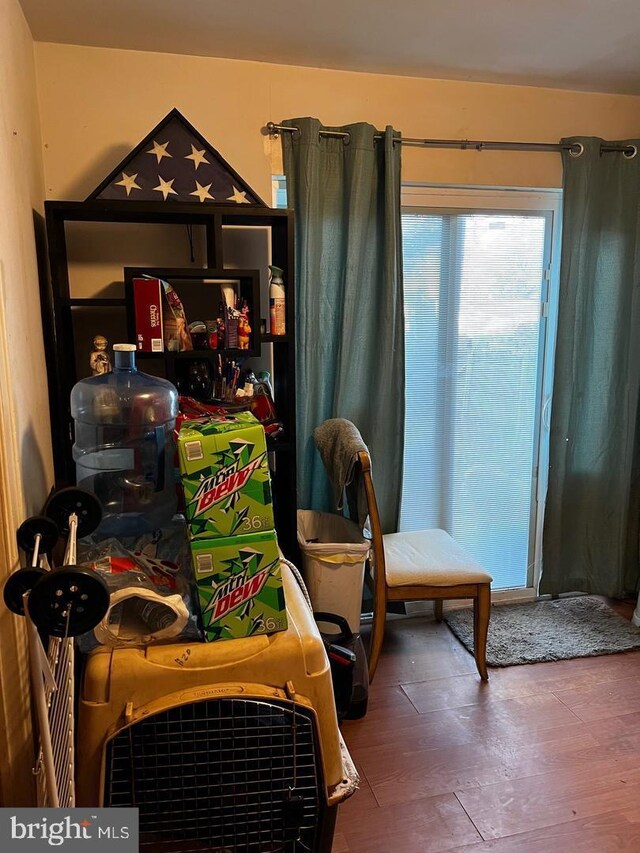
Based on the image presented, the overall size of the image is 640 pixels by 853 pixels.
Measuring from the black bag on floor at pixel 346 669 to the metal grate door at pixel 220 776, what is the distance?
634 mm

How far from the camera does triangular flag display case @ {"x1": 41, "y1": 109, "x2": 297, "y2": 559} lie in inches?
77.4

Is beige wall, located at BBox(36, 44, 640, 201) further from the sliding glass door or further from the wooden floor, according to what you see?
the wooden floor

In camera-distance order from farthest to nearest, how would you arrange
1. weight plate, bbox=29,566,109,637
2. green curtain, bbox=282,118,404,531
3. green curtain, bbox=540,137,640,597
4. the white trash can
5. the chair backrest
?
green curtain, bbox=540,137,640,597 → green curtain, bbox=282,118,404,531 → the white trash can → the chair backrest → weight plate, bbox=29,566,109,637

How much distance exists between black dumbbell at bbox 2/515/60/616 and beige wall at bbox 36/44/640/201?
149 cm

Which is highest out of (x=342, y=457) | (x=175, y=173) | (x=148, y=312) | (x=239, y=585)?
(x=175, y=173)

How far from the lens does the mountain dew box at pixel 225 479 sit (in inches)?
52.9

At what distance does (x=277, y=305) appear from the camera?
7.16 ft

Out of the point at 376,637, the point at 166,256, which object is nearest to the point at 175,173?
the point at 166,256

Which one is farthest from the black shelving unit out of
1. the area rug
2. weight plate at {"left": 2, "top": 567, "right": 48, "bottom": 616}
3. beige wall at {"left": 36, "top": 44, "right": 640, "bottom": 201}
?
the area rug

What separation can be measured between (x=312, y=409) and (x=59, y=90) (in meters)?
1.47

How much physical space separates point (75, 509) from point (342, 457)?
→ 1056 mm

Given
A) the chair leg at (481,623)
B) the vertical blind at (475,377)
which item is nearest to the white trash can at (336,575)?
the chair leg at (481,623)

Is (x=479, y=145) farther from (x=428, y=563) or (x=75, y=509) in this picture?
(x=75, y=509)

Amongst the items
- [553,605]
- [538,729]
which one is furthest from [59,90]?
[553,605]
